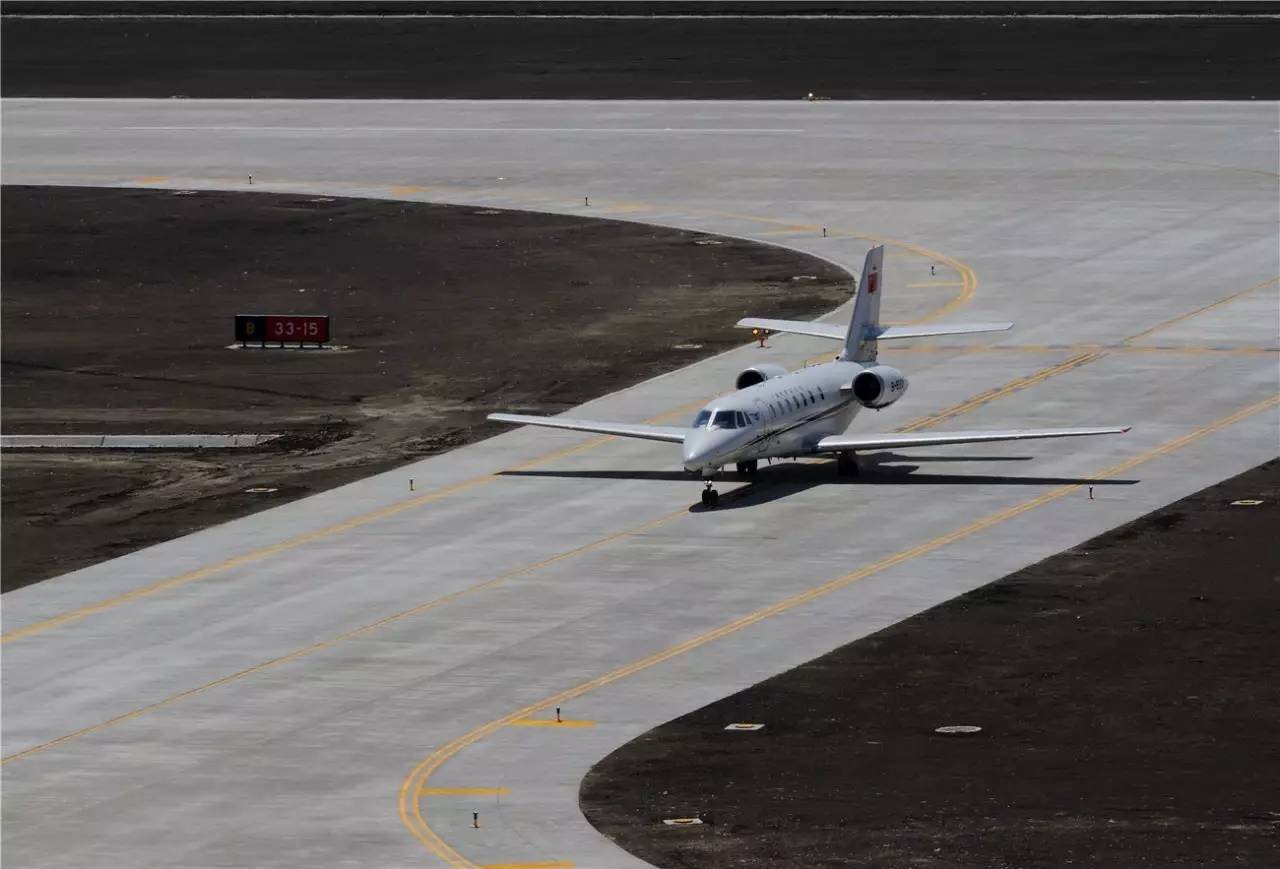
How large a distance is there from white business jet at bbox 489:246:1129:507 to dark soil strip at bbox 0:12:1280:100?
68690mm

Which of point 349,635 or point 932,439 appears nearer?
point 349,635

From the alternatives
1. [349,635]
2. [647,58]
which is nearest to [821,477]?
[349,635]

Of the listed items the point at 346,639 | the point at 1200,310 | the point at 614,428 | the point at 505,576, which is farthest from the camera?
the point at 1200,310

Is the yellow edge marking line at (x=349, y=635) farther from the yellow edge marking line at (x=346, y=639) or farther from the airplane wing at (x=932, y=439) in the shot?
the airplane wing at (x=932, y=439)

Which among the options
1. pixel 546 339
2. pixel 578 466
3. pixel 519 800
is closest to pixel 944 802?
pixel 519 800

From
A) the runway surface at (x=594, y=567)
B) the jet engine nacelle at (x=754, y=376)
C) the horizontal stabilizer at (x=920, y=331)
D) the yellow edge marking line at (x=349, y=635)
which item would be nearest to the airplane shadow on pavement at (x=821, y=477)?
the runway surface at (x=594, y=567)

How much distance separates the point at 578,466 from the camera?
6875cm

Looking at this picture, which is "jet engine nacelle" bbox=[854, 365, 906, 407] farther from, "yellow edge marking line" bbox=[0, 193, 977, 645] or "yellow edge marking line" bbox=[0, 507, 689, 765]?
"yellow edge marking line" bbox=[0, 193, 977, 645]

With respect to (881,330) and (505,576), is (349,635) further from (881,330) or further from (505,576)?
(881,330)

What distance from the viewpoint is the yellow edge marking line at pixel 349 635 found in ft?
157

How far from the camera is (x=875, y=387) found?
66.6 m

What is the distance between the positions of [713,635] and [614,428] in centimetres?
1405

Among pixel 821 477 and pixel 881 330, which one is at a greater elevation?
pixel 881 330

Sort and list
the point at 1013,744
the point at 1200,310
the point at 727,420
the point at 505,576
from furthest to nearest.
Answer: the point at 1200,310 → the point at 727,420 → the point at 505,576 → the point at 1013,744
